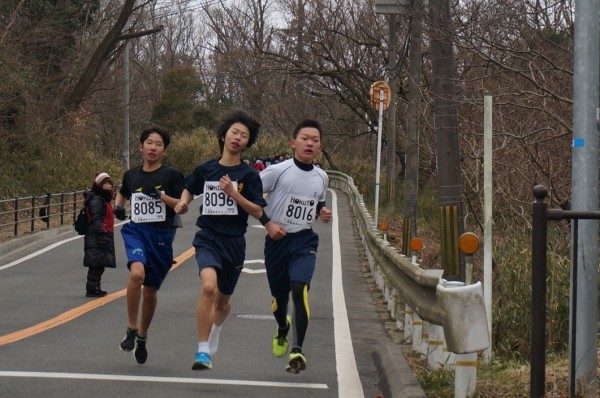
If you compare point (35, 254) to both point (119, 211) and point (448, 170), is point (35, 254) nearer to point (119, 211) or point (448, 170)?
point (448, 170)

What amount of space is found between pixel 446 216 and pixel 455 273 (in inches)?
28.2

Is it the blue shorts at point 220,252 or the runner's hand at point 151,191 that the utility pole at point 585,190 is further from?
the runner's hand at point 151,191

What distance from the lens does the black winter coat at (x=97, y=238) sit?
52.4ft

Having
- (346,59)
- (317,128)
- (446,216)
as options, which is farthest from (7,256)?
(346,59)

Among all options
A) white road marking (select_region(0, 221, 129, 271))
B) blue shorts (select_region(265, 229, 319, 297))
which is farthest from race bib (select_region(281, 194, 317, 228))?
white road marking (select_region(0, 221, 129, 271))

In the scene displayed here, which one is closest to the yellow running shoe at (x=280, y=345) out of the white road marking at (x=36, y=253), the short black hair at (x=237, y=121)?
the short black hair at (x=237, y=121)

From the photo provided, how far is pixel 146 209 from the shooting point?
9844 millimetres

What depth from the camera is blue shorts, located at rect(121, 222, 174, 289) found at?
9.80 metres

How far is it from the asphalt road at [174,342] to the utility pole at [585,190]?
57.0 inches

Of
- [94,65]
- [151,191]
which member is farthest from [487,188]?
[94,65]

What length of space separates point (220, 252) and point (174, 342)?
2.32 m

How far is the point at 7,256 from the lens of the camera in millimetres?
22609

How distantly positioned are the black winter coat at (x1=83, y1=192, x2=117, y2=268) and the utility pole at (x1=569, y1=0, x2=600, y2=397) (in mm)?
9617

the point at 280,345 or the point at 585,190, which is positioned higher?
the point at 585,190
